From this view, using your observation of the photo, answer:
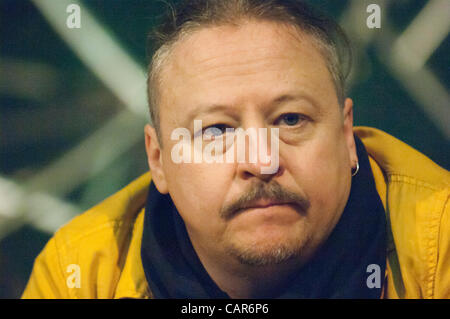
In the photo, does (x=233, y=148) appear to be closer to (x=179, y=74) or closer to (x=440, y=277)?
(x=179, y=74)

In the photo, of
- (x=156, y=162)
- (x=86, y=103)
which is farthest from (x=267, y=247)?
(x=86, y=103)

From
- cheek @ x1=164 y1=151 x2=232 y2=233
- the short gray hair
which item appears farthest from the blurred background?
cheek @ x1=164 y1=151 x2=232 y2=233

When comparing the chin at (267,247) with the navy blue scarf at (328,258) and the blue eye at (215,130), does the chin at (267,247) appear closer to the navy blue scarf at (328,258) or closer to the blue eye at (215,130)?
the navy blue scarf at (328,258)

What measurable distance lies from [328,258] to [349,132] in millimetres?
290

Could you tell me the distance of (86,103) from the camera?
50.6 inches

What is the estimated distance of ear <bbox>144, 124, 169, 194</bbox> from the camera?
42.0 inches

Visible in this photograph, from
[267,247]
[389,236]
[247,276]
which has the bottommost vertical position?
[247,276]

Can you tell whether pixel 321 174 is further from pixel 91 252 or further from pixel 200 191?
pixel 91 252

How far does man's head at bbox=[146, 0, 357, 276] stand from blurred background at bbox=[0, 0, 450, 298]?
26cm

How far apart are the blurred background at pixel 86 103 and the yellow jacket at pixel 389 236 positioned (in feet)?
0.46

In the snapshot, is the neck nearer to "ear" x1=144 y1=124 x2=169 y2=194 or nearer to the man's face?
the man's face

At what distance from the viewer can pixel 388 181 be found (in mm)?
1062
